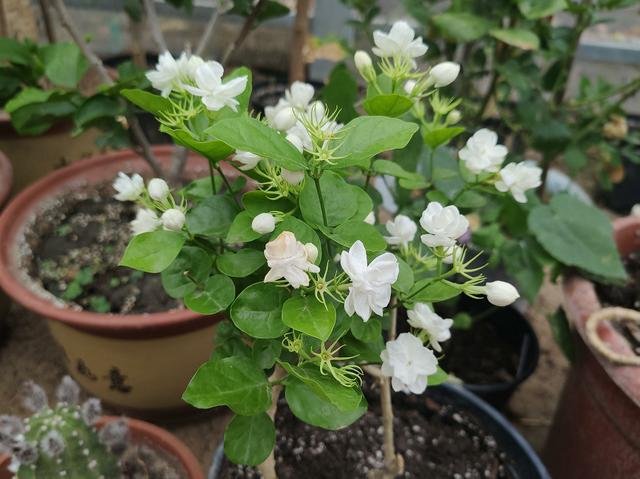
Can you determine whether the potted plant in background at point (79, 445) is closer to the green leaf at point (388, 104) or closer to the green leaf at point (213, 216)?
the green leaf at point (213, 216)

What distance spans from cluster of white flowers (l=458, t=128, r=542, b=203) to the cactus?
2.14 feet

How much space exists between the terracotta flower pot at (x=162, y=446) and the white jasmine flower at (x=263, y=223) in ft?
1.86

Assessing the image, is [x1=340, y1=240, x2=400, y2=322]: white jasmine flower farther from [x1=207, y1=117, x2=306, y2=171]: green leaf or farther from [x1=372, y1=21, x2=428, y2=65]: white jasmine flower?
[x1=372, y1=21, x2=428, y2=65]: white jasmine flower

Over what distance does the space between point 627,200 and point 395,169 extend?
1.89m

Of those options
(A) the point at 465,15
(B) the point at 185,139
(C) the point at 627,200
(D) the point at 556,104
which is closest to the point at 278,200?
(B) the point at 185,139

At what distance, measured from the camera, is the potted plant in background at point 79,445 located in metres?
0.85

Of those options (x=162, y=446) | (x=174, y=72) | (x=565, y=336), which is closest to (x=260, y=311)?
(x=174, y=72)

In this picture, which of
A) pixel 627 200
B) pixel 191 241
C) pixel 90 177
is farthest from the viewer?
pixel 627 200

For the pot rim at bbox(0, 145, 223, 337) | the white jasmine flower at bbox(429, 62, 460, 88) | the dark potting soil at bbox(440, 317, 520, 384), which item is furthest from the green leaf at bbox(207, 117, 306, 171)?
the dark potting soil at bbox(440, 317, 520, 384)

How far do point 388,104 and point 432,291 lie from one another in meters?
0.20

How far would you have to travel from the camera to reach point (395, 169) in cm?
75

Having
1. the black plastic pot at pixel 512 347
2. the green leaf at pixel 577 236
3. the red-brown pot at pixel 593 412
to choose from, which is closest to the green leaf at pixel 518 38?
the green leaf at pixel 577 236

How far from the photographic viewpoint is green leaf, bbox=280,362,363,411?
56cm

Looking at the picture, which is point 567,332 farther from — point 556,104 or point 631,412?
point 556,104
